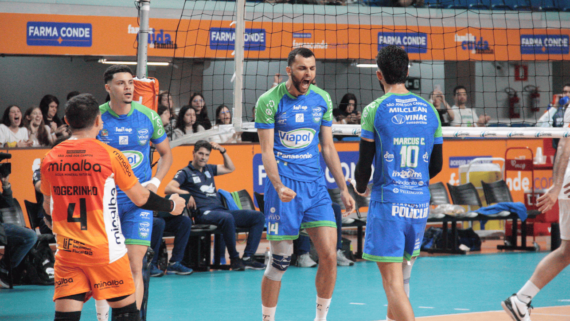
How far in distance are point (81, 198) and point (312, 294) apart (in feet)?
12.9

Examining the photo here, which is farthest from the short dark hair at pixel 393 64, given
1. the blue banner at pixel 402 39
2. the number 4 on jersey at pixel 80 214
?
the blue banner at pixel 402 39

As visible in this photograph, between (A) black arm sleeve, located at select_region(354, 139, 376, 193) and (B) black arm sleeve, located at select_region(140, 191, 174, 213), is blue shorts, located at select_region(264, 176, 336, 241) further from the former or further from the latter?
(B) black arm sleeve, located at select_region(140, 191, 174, 213)

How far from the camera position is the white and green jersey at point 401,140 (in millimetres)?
4070

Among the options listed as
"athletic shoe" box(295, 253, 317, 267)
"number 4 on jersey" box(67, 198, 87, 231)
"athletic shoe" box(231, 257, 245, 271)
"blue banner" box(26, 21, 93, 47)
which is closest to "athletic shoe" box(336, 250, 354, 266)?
"athletic shoe" box(295, 253, 317, 267)

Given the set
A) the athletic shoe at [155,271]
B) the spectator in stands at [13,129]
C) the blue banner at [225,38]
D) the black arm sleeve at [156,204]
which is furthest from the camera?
the blue banner at [225,38]

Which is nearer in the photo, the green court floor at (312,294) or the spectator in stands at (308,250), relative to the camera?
the green court floor at (312,294)

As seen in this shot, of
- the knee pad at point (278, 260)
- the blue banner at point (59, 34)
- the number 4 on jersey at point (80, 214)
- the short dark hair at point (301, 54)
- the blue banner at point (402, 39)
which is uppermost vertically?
the blue banner at point (402, 39)

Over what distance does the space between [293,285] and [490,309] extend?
88.2 inches

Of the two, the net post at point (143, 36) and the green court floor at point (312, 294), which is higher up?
the net post at point (143, 36)

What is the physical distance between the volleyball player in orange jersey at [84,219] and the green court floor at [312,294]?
7.98ft

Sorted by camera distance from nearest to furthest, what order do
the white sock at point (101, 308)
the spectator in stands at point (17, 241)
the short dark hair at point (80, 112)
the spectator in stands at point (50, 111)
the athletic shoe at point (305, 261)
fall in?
the short dark hair at point (80, 112)
the white sock at point (101, 308)
the spectator in stands at point (17, 241)
the athletic shoe at point (305, 261)
the spectator in stands at point (50, 111)

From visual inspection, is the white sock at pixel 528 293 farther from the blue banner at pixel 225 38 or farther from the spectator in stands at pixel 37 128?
the blue banner at pixel 225 38

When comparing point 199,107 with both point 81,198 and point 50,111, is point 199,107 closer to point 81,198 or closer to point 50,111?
point 50,111

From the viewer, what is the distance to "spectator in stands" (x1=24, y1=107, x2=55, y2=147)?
1130 centimetres
